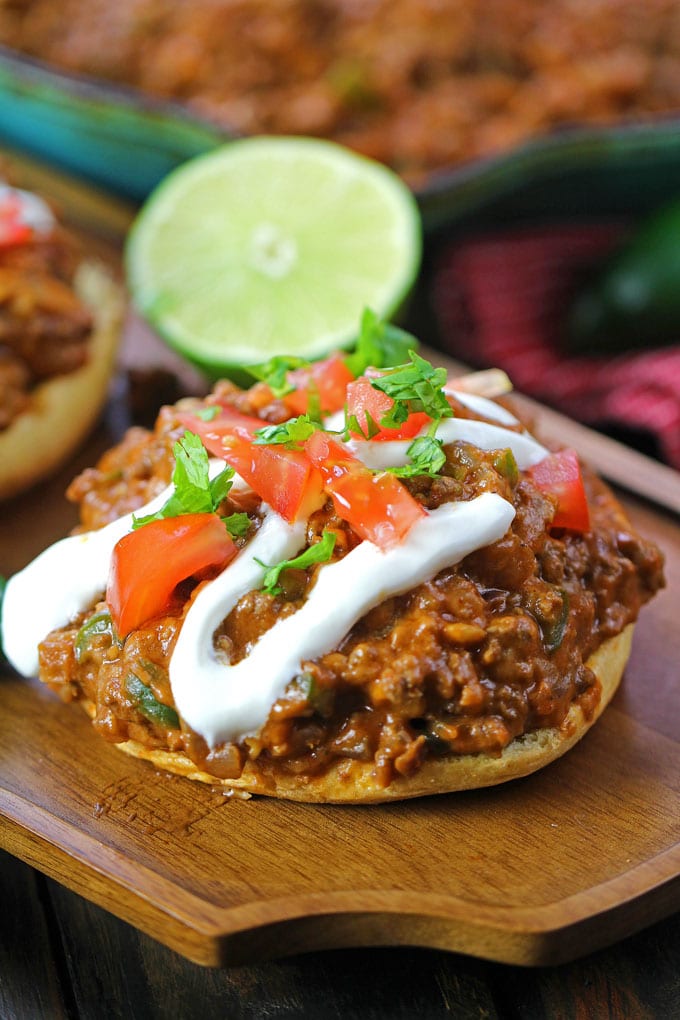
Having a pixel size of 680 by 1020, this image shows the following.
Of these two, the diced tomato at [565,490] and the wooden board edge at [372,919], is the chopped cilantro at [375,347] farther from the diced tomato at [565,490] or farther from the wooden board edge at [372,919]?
the wooden board edge at [372,919]

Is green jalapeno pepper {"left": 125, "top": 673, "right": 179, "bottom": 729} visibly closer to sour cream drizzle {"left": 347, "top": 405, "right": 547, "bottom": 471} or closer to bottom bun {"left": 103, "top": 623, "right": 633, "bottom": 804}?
bottom bun {"left": 103, "top": 623, "right": 633, "bottom": 804}

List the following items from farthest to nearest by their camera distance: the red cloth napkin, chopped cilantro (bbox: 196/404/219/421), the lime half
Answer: the red cloth napkin, the lime half, chopped cilantro (bbox: 196/404/219/421)

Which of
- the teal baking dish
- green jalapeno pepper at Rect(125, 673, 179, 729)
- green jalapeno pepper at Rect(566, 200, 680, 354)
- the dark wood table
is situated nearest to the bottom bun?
green jalapeno pepper at Rect(125, 673, 179, 729)

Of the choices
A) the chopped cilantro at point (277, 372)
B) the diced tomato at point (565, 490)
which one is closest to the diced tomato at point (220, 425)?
the chopped cilantro at point (277, 372)

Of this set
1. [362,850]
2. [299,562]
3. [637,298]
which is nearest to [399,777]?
[362,850]

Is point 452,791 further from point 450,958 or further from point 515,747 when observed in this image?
point 450,958
